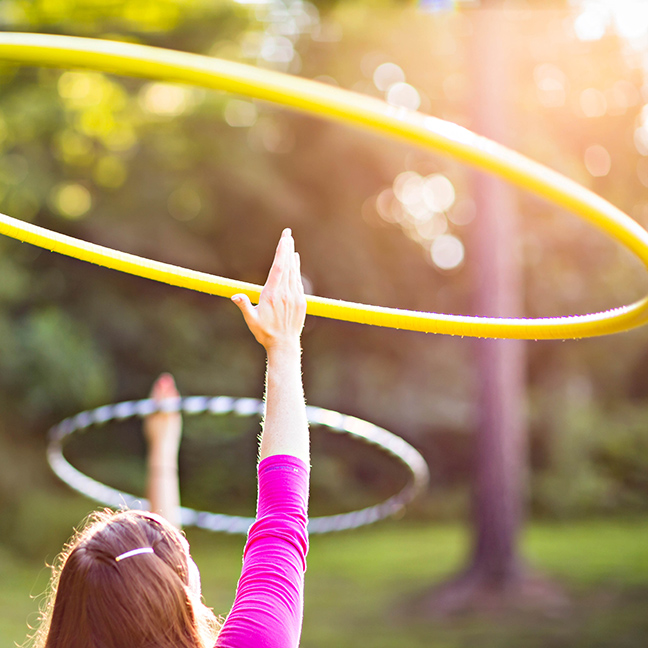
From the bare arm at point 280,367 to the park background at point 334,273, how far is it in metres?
11.6

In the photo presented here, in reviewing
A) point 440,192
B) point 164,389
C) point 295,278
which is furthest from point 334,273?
point 295,278

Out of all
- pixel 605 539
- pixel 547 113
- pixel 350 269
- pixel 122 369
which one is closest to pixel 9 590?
pixel 122 369

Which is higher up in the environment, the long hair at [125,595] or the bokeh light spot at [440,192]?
the bokeh light spot at [440,192]

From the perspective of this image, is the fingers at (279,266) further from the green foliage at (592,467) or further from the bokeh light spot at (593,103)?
the bokeh light spot at (593,103)

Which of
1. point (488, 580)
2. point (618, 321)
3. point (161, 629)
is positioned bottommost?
point (161, 629)

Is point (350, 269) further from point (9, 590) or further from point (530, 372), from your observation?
point (9, 590)

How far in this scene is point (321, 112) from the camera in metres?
2.65

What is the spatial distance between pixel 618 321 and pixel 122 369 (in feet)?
52.8

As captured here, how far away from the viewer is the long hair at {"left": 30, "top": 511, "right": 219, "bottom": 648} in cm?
153

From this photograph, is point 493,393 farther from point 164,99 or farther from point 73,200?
point 73,200

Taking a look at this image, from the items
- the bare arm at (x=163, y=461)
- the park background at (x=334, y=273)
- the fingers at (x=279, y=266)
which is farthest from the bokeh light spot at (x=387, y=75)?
the fingers at (x=279, y=266)

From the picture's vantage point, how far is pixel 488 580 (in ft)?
38.1

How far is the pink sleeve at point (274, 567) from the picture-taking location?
1476 mm

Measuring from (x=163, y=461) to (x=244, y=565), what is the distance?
2605 mm
